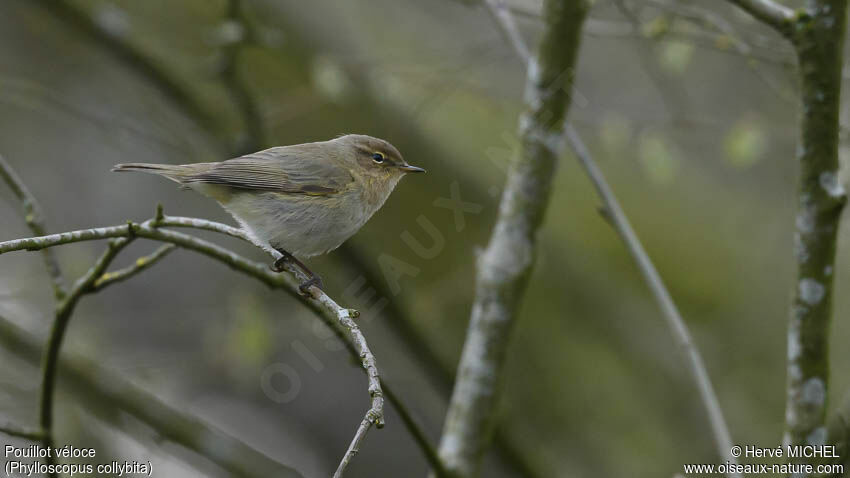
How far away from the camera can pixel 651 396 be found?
8.09 meters

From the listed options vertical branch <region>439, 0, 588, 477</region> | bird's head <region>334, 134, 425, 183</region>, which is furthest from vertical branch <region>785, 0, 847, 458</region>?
bird's head <region>334, 134, 425, 183</region>

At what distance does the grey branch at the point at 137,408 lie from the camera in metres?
5.34

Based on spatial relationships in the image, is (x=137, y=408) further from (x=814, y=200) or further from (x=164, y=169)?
(x=814, y=200)

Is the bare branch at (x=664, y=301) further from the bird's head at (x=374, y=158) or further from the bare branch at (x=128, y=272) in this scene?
the bare branch at (x=128, y=272)

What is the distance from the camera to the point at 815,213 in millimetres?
3506

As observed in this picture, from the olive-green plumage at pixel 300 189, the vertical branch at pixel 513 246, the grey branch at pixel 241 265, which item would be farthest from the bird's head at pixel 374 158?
the vertical branch at pixel 513 246

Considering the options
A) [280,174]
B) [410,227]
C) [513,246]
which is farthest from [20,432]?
[410,227]

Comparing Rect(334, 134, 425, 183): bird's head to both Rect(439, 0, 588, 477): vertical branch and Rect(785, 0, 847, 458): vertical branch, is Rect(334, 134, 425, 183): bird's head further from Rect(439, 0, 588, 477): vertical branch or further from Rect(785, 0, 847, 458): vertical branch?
Rect(785, 0, 847, 458): vertical branch

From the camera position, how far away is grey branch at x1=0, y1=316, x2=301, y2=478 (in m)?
5.34

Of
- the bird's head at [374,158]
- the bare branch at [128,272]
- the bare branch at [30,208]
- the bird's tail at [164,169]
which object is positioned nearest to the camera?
the bird's tail at [164,169]

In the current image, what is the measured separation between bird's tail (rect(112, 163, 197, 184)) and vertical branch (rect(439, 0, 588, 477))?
4.68 ft

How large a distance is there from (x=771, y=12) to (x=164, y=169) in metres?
2.70

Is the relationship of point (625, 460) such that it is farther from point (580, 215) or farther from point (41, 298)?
point (41, 298)

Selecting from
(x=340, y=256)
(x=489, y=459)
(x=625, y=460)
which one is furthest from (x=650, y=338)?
(x=340, y=256)
